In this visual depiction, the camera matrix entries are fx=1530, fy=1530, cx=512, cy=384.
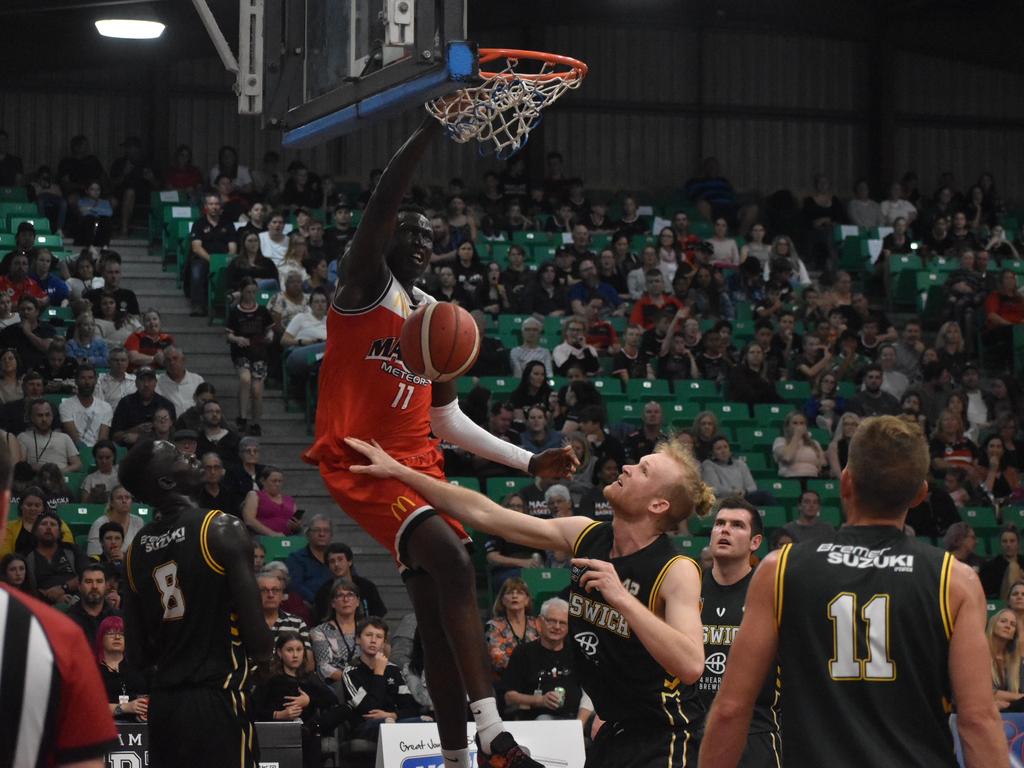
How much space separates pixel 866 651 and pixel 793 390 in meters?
13.6

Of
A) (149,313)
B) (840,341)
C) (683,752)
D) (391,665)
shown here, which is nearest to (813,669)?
(683,752)

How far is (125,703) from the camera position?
915 centimetres

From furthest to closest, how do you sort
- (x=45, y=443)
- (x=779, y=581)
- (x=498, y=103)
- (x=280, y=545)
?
(x=45, y=443), (x=280, y=545), (x=498, y=103), (x=779, y=581)

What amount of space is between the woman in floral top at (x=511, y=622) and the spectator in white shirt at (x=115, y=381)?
16.0 feet

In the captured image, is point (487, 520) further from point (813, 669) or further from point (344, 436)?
point (813, 669)

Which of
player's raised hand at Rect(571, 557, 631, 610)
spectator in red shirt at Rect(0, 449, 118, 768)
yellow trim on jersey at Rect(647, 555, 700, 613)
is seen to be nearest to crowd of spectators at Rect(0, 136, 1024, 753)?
yellow trim on jersey at Rect(647, 555, 700, 613)

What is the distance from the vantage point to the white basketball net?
21.4 ft

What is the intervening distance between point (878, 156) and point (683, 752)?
22.1 metres

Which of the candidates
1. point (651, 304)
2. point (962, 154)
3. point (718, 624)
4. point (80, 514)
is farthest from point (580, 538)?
point (962, 154)

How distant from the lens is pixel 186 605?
5906mm

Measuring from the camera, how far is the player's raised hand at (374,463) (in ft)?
19.9

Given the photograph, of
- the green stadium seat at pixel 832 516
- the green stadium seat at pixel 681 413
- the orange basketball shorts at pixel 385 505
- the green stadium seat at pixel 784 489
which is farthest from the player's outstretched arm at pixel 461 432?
the green stadium seat at pixel 681 413

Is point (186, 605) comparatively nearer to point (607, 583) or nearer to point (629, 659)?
point (629, 659)

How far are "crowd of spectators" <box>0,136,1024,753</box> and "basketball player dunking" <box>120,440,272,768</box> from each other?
11.7 ft
